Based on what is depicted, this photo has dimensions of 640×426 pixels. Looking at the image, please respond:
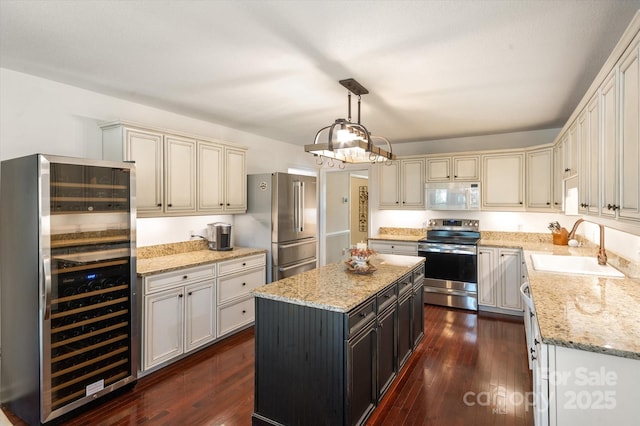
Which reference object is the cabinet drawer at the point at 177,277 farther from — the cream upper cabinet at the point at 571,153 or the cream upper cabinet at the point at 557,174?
the cream upper cabinet at the point at 557,174

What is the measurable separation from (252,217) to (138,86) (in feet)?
6.46

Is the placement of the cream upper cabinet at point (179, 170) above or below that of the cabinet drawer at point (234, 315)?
above

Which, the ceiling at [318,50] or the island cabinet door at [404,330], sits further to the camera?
the island cabinet door at [404,330]

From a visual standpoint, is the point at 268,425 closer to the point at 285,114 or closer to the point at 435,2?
the point at 435,2

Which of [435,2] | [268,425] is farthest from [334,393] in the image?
[435,2]

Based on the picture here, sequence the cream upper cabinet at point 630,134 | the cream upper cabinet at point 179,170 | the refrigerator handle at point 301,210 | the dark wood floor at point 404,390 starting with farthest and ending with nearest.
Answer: the refrigerator handle at point 301,210 → the cream upper cabinet at point 179,170 → the dark wood floor at point 404,390 → the cream upper cabinet at point 630,134

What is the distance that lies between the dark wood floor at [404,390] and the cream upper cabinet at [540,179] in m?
1.88

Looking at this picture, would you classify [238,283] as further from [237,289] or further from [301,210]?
[301,210]

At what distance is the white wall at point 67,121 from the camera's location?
102 inches

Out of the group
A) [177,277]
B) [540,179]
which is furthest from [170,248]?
[540,179]

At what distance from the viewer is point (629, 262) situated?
248cm

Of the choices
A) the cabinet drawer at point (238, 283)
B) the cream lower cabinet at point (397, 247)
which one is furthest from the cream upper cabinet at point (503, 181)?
the cabinet drawer at point (238, 283)

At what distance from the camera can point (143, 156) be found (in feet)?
10.2

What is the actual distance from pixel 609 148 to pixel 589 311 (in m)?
0.89
